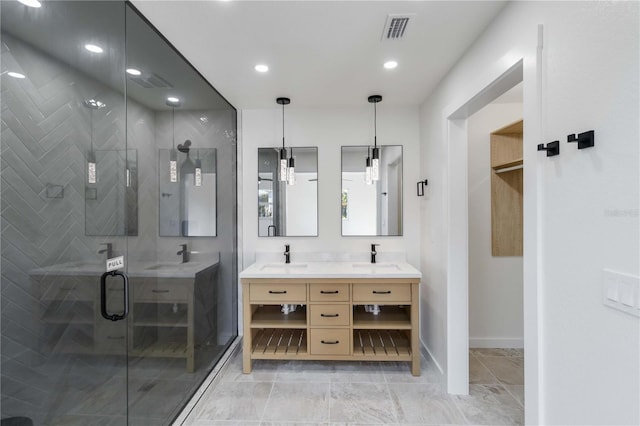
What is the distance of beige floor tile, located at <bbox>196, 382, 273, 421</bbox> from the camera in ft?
6.50

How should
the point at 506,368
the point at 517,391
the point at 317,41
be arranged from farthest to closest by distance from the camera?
the point at 506,368, the point at 517,391, the point at 317,41

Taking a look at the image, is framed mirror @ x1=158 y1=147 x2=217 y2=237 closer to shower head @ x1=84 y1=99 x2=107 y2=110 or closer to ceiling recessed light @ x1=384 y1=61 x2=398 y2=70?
shower head @ x1=84 y1=99 x2=107 y2=110

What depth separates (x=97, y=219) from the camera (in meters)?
1.30

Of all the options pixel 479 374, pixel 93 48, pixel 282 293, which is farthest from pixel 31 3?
pixel 479 374

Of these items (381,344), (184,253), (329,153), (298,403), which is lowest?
(298,403)

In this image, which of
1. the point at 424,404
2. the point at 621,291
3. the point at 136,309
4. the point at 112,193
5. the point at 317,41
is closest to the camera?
the point at 621,291

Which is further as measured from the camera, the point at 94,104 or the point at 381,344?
the point at 381,344

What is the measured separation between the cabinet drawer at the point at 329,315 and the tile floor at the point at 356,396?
0.46m

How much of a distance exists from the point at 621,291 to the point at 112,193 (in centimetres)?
209

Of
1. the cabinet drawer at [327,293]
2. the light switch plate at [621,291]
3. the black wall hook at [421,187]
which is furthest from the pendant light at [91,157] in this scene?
the black wall hook at [421,187]

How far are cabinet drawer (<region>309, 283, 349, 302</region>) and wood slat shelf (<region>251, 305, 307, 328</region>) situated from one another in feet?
0.92

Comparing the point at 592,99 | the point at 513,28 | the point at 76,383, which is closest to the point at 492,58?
the point at 513,28

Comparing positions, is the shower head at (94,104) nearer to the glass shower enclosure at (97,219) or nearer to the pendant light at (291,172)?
the glass shower enclosure at (97,219)

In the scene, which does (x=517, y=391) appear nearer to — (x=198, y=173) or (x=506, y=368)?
(x=506, y=368)
